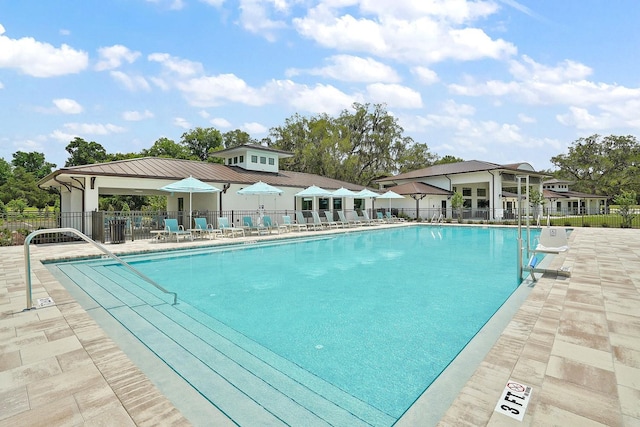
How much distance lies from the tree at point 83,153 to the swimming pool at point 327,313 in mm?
36703

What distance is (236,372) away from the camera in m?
3.22

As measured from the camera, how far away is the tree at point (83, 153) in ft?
129

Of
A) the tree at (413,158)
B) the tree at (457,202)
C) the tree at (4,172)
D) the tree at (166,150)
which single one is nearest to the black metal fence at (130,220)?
the tree at (457,202)

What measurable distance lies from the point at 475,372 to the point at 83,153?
155ft

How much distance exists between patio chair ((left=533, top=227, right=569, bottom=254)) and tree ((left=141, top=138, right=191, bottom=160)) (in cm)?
3844

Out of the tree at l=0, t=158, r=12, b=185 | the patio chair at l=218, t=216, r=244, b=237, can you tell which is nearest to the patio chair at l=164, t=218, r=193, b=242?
the patio chair at l=218, t=216, r=244, b=237

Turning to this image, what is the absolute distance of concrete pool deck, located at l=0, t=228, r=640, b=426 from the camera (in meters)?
2.24

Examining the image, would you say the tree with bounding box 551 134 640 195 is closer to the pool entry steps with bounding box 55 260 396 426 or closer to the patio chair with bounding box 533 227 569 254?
the patio chair with bounding box 533 227 569 254

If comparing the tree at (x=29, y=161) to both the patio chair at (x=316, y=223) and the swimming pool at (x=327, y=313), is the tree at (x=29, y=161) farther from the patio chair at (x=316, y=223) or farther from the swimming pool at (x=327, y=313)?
the swimming pool at (x=327, y=313)

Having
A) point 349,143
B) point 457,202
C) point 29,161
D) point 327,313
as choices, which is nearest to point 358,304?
point 327,313

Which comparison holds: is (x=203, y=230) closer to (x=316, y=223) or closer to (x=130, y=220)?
(x=130, y=220)

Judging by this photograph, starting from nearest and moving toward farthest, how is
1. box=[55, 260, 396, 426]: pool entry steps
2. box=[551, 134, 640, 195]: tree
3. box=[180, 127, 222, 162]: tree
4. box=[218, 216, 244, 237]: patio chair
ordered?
box=[55, 260, 396, 426]: pool entry steps < box=[218, 216, 244, 237]: patio chair < box=[180, 127, 222, 162]: tree < box=[551, 134, 640, 195]: tree

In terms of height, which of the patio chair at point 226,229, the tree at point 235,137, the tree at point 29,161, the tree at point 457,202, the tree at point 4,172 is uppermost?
the tree at point 235,137

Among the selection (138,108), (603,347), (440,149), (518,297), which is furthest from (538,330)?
(440,149)
